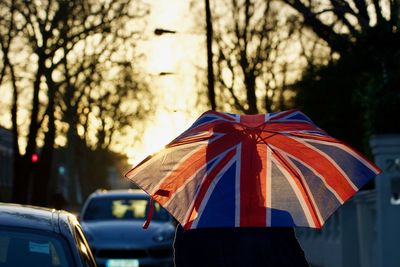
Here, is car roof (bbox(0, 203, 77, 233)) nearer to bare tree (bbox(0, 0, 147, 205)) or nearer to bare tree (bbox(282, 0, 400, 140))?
bare tree (bbox(282, 0, 400, 140))

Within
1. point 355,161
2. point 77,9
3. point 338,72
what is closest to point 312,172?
point 355,161

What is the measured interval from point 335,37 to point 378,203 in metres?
9.66

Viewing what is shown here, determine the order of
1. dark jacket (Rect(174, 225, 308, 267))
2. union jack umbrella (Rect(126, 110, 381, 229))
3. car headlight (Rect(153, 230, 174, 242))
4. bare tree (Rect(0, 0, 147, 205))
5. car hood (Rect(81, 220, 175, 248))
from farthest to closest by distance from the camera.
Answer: bare tree (Rect(0, 0, 147, 205)) < car headlight (Rect(153, 230, 174, 242)) < car hood (Rect(81, 220, 175, 248)) < dark jacket (Rect(174, 225, 308, 267)) < union jack umbrella (Rect(126, 110, 381, 229))

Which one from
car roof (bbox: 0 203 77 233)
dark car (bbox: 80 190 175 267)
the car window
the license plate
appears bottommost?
the license plate

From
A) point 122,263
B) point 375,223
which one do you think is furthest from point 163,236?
point 375,223

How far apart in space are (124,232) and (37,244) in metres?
11.1

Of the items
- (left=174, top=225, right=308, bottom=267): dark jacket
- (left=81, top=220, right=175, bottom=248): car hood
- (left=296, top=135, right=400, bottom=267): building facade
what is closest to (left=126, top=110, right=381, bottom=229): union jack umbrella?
(left=174, top=225, right=308, bottom=267): dark jacket

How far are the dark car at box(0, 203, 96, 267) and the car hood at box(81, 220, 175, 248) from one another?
10650 millimetres

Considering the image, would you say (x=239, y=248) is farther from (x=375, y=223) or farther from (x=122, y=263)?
(x=122, y=263)

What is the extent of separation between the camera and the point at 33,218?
7121 mm

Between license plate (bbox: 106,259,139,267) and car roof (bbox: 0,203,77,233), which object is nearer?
car roof (bbox: 0,203,77,233)

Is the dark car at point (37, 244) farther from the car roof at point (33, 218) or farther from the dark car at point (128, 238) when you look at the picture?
the dark car at point (128, 238)

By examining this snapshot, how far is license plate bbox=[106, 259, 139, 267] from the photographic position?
1746 cm

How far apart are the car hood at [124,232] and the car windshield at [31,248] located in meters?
10.7
